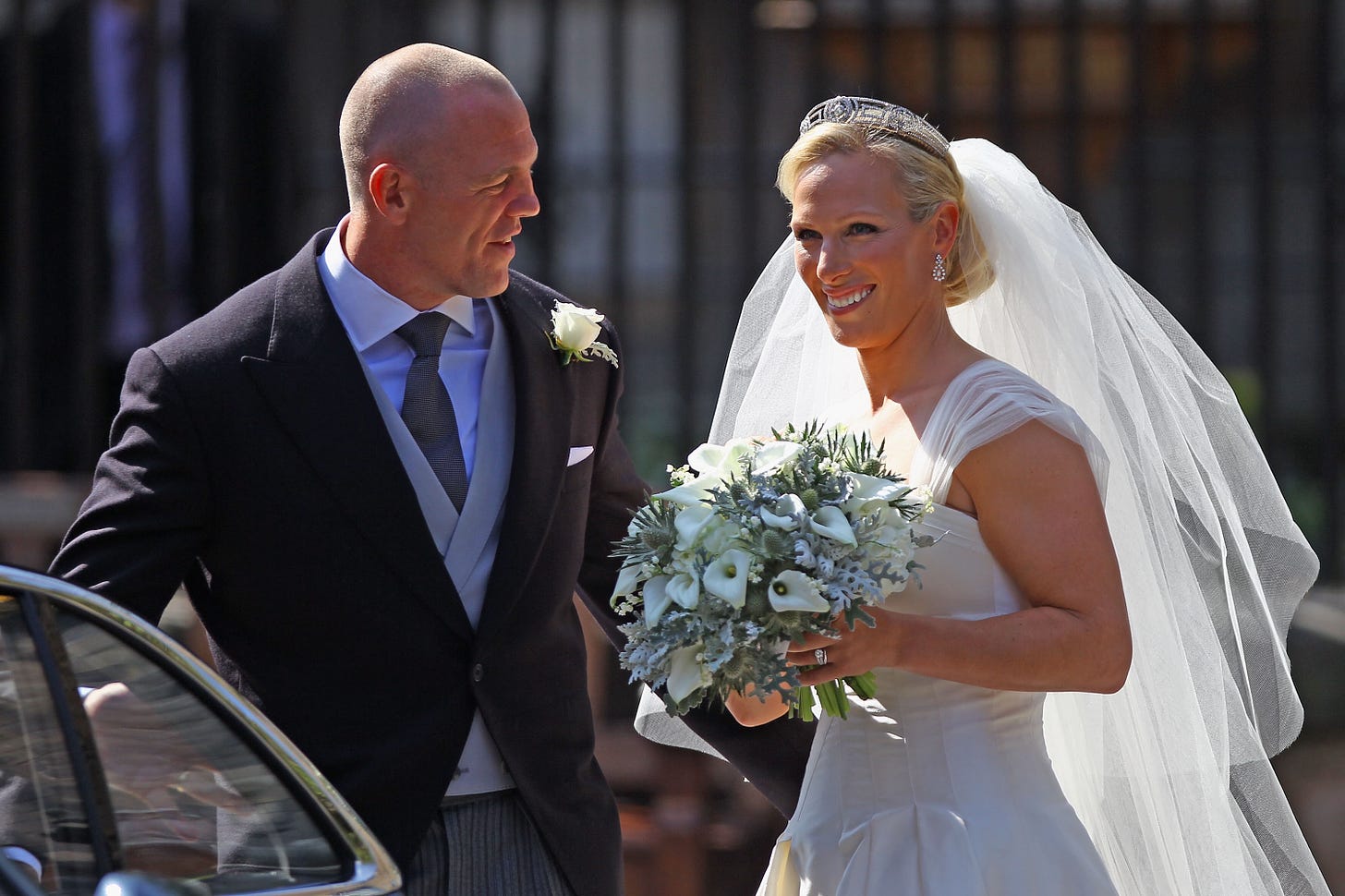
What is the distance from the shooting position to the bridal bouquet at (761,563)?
222 cm

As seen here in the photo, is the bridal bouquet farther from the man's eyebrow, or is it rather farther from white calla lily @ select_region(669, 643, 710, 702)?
the man's eyebrow

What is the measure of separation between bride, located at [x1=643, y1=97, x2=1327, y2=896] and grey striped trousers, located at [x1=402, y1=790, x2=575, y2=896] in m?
0.42

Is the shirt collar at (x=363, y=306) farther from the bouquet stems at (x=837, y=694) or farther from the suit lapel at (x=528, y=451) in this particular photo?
the bouquet stems at (x=837, y=694)

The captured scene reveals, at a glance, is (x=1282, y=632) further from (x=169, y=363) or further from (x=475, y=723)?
(x=169, y=363)

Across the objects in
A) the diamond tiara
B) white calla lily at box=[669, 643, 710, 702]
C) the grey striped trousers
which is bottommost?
the grey striped trousers

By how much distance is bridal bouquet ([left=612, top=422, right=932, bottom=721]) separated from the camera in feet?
7.30

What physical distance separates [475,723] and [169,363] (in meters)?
0.73

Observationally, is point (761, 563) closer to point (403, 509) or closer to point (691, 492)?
point (691, 492)

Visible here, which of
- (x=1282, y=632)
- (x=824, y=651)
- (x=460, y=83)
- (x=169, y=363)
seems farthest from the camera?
(x=1282, y=632)

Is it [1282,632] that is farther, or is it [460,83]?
[1282,632]

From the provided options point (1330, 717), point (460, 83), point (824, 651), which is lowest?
point (1330, 717)

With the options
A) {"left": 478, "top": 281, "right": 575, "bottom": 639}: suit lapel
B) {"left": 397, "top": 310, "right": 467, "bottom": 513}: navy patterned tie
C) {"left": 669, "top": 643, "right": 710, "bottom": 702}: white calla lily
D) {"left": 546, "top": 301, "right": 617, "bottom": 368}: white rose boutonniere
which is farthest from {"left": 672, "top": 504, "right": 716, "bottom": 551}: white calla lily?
{"left": 546, "top": 301, "right": 617, "bottom": 368}: white rose boutonniere

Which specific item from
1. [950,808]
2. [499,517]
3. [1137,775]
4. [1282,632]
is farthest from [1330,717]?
[499,517]

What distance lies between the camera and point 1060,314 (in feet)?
9.22
